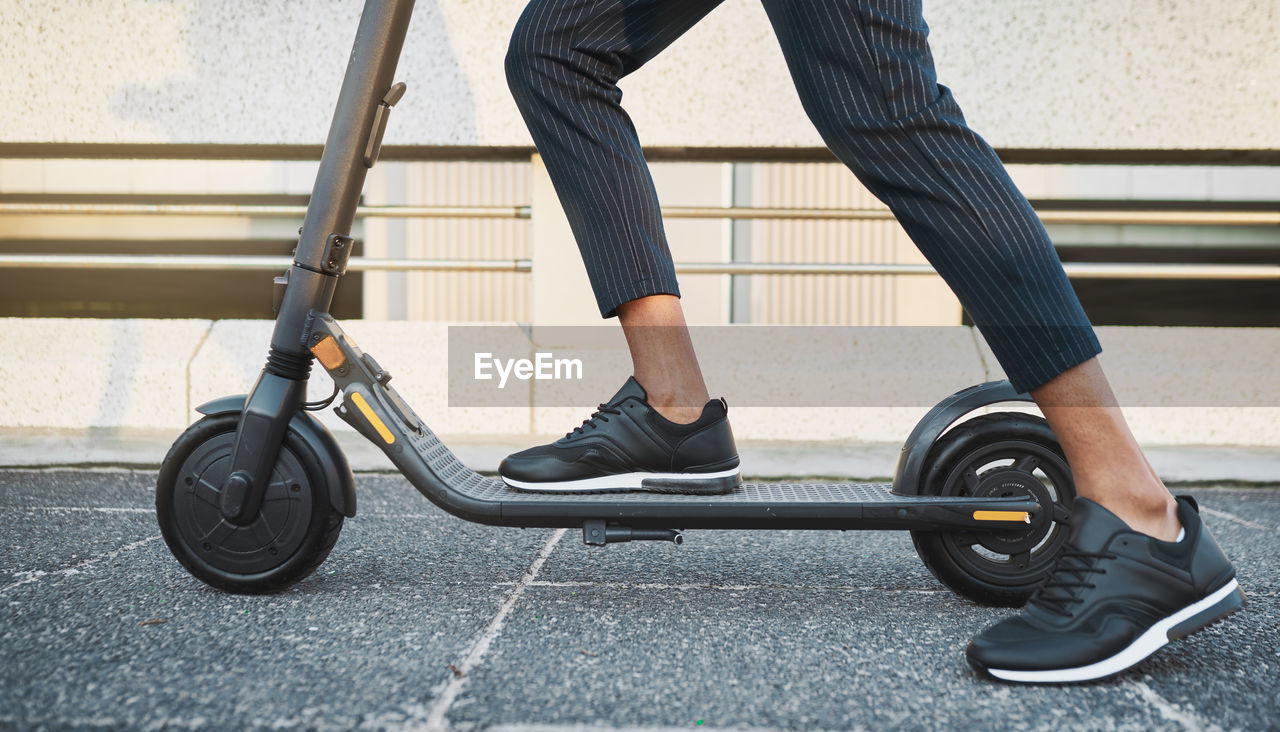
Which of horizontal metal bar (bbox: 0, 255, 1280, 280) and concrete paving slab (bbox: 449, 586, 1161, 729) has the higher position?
horizontal metal bar (bbox: 0, 255, 1280, 280)

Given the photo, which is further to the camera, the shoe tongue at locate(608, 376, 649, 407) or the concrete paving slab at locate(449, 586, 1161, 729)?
the shoe tongue at locate(608, 376, 649, 407)

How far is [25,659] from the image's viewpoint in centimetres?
128

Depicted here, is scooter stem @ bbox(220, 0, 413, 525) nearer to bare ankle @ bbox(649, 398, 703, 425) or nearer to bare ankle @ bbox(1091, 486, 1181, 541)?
bare ankle @ bbox(649, 398, 703, 425)

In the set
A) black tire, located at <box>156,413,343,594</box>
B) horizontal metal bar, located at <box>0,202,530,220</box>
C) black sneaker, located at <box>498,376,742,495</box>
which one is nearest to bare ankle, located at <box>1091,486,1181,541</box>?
black sneaker, located at <box>498,376,742,495</box>

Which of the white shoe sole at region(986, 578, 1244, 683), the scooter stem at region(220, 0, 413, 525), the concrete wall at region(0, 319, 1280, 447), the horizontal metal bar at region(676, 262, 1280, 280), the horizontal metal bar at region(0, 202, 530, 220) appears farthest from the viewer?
the horizontal metal bar at region(0, 202, 530, 220)

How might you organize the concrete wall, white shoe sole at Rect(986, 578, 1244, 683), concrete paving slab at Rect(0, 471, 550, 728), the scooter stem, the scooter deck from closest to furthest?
concrete paving slab at Rect(0, 471, 550, 728) < white shoe sole at Rect(986, 578, 1244, 683) < the scooter deck < the scooter stem < the concrete wall

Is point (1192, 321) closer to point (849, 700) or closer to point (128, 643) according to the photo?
point (849, 700)

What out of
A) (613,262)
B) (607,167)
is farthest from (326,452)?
(607,167)

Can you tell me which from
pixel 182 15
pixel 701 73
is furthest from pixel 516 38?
pixel 182 15

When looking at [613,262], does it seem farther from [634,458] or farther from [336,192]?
[336,192]

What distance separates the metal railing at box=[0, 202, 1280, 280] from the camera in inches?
146

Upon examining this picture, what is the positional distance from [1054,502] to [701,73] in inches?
104

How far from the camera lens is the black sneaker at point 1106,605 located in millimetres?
1230

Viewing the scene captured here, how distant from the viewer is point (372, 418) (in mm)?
1645
